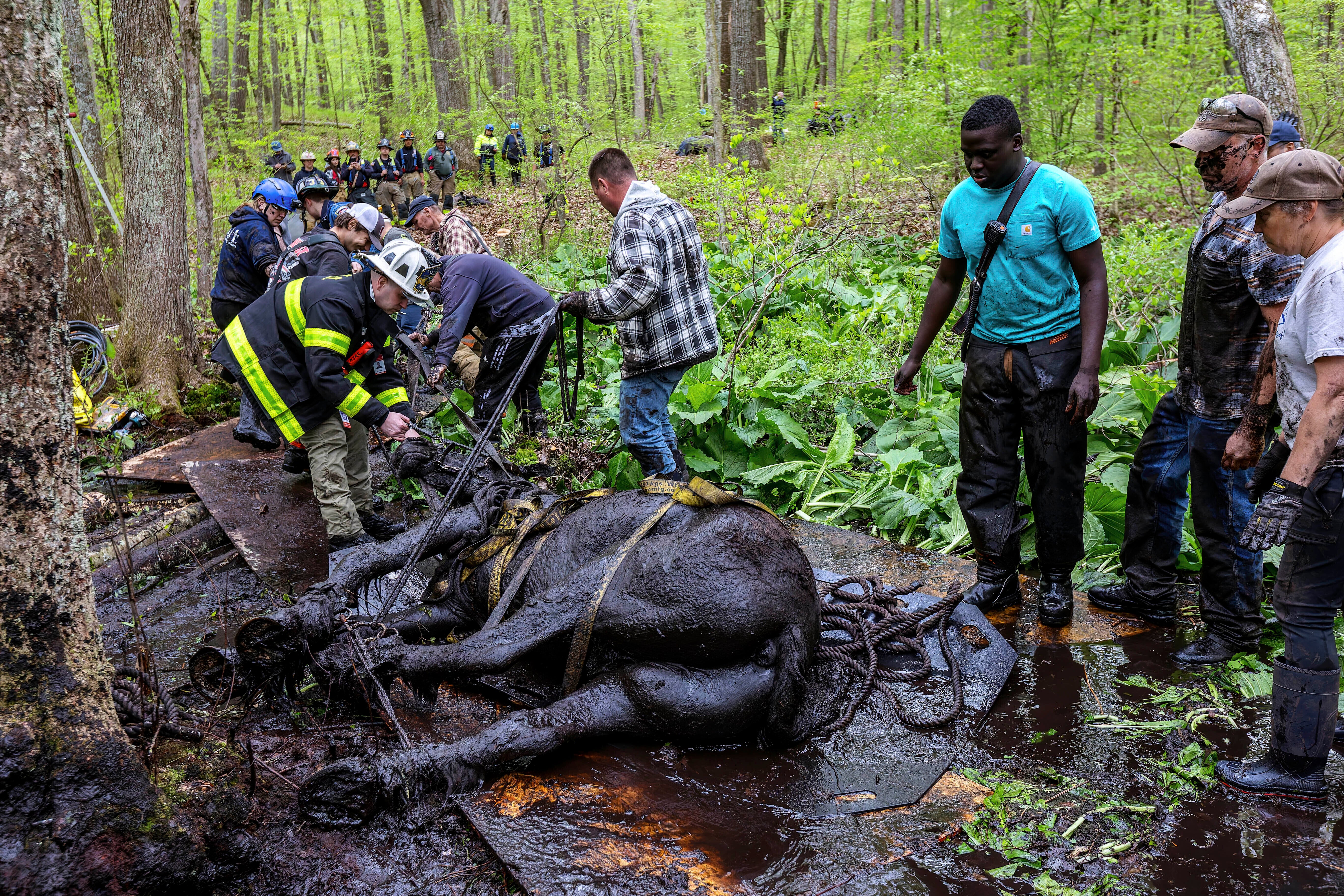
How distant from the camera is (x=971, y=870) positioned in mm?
2518

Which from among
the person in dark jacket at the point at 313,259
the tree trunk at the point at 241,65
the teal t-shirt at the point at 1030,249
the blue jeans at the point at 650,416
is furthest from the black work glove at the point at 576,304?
the tree trunk at the point at 241,65

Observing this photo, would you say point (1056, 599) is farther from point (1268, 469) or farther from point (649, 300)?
point (649, 300)

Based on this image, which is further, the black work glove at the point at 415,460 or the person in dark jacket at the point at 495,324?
the person in dark jacket at the point at 495,324

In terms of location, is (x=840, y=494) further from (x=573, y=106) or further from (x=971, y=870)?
(x=573, y=106)

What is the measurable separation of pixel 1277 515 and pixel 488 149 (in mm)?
16926

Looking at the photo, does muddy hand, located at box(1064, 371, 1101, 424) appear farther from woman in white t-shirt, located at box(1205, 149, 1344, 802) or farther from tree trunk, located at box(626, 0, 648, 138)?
tree trunk, located at box(626, 0, 648, 138)

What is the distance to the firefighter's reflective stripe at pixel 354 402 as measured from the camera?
16.0ft

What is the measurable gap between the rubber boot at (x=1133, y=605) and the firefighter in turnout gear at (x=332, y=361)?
3728 mm

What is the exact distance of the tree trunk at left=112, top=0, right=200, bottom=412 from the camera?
26.2ft

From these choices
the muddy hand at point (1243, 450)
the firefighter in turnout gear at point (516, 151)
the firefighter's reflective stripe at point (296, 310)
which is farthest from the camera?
the firefighter in turnout gear at point (516, 151)

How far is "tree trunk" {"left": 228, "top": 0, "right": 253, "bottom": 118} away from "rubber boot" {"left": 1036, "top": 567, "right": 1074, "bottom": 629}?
23.0m

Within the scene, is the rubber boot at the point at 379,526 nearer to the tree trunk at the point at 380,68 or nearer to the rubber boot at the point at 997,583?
the rubber boot at the point at 997,583

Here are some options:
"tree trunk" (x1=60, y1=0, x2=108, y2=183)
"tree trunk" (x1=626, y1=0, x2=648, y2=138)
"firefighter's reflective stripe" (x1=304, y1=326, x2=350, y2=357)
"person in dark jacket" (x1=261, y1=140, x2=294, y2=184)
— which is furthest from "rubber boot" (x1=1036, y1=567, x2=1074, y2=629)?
"tree trunk" (x1=626, y1=0, x2=648, y2=138)

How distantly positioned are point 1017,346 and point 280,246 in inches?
242
